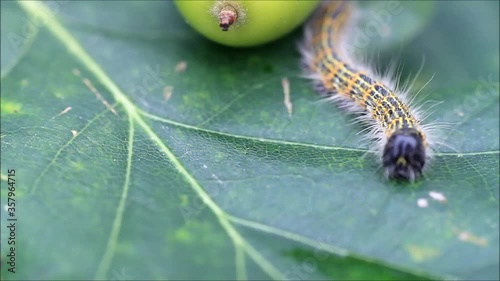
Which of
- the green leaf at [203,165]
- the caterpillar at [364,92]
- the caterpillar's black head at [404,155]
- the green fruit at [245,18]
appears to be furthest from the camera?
the green fruit at [245,18]

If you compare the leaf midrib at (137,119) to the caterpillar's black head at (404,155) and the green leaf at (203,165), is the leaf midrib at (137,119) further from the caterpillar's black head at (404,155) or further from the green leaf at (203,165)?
the caterpillar's black head at (404,155)

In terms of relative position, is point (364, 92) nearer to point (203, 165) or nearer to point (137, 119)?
point (203, 165)

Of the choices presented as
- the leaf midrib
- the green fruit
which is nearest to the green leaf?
the leaf midrib

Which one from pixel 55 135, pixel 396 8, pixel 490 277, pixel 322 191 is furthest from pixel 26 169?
pixel 396 8

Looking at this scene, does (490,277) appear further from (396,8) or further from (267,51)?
(396,8)

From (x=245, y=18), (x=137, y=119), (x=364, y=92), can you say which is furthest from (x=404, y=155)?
(x=137, y=119)

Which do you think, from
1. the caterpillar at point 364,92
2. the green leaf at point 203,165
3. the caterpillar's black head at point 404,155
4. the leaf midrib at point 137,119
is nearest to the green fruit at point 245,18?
the green leaf at point 203,165

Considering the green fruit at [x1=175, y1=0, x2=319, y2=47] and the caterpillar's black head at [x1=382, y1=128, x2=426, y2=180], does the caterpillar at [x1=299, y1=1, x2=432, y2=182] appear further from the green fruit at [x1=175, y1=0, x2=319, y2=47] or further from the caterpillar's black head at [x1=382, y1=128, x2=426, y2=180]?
the green fruit at [x1=175, y1=0, x2=319, y2=47]
